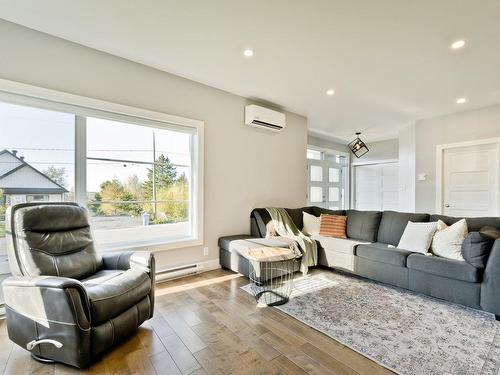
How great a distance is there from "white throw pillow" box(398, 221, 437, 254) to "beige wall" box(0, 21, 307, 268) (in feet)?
6.73

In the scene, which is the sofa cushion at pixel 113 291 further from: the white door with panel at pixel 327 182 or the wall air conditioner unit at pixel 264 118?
the white door with panel at pixel 327 182

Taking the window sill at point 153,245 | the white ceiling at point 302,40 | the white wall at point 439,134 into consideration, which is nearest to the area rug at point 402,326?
the window sill at point 153,245

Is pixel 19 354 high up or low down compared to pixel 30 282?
down

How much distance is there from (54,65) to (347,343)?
363 centimetres

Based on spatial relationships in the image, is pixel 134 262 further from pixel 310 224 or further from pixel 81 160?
pixel 310 224

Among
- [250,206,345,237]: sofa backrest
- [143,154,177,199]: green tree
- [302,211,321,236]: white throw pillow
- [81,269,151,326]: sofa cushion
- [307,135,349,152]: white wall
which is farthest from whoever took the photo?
[307,135,349,152]: white wall

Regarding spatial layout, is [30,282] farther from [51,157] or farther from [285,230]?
[285,230]

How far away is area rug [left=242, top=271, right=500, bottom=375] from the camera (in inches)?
66.5

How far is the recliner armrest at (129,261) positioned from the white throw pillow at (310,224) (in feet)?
8.70

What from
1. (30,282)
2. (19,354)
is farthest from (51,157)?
(19,354)

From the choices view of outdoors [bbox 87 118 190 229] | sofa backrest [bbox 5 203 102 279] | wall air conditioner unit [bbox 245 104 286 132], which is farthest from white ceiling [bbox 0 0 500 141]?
sofa backrest [bbox 5 203 102 279]

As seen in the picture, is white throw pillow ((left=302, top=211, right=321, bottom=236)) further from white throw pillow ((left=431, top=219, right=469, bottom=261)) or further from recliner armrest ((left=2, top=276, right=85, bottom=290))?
recliner armrest ((left=2, top=276, right=85, bottom=290))

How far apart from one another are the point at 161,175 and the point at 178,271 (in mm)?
1290

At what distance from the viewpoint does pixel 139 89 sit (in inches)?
117
